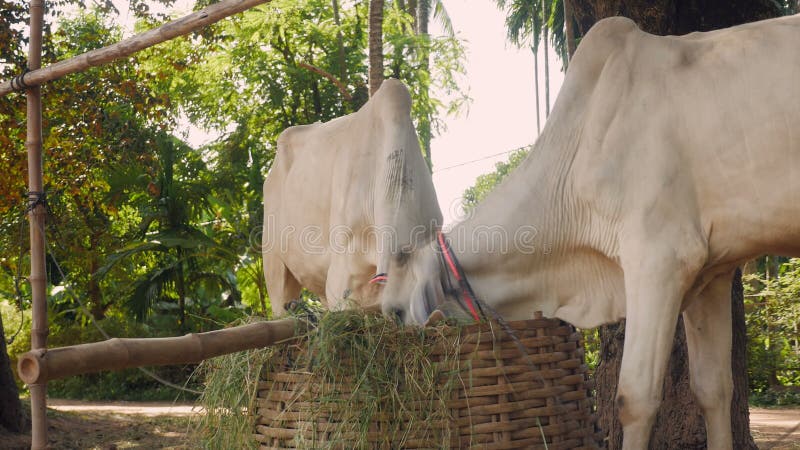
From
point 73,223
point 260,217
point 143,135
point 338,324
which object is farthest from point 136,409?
point 338,324

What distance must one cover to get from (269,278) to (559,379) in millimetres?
3173

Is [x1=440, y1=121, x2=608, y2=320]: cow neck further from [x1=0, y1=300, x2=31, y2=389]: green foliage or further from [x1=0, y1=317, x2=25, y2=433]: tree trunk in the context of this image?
[x1=0, y1=300, x2=31, y2=389]: green foliage

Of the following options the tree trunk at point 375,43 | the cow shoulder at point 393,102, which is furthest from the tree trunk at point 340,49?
the cow shoulder at point 393,102

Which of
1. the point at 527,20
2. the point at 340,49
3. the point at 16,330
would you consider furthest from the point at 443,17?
the point at 16,330

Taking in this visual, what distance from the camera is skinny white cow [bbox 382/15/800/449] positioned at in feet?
10.1

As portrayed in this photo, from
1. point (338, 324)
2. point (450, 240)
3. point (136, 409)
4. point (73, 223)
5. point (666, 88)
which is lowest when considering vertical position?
point (136, 409)

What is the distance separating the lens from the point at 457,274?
11.4ft

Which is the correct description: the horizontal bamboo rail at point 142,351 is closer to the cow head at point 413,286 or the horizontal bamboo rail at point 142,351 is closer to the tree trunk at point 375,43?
the cow head at point 413,286

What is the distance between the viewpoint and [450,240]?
3672 millimetres

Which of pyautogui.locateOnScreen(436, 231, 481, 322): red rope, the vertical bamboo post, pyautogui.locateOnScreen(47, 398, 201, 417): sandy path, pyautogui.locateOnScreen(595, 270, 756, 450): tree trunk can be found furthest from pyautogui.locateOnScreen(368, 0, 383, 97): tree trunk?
pyautogui.locateOnScreen(436, 231, 481, 322): red rope

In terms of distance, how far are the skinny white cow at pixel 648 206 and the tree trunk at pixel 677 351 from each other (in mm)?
889

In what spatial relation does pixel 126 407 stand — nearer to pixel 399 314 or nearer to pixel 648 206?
pixel 399 314

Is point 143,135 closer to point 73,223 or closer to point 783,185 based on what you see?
point 73,223

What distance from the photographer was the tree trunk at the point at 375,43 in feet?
30.1
